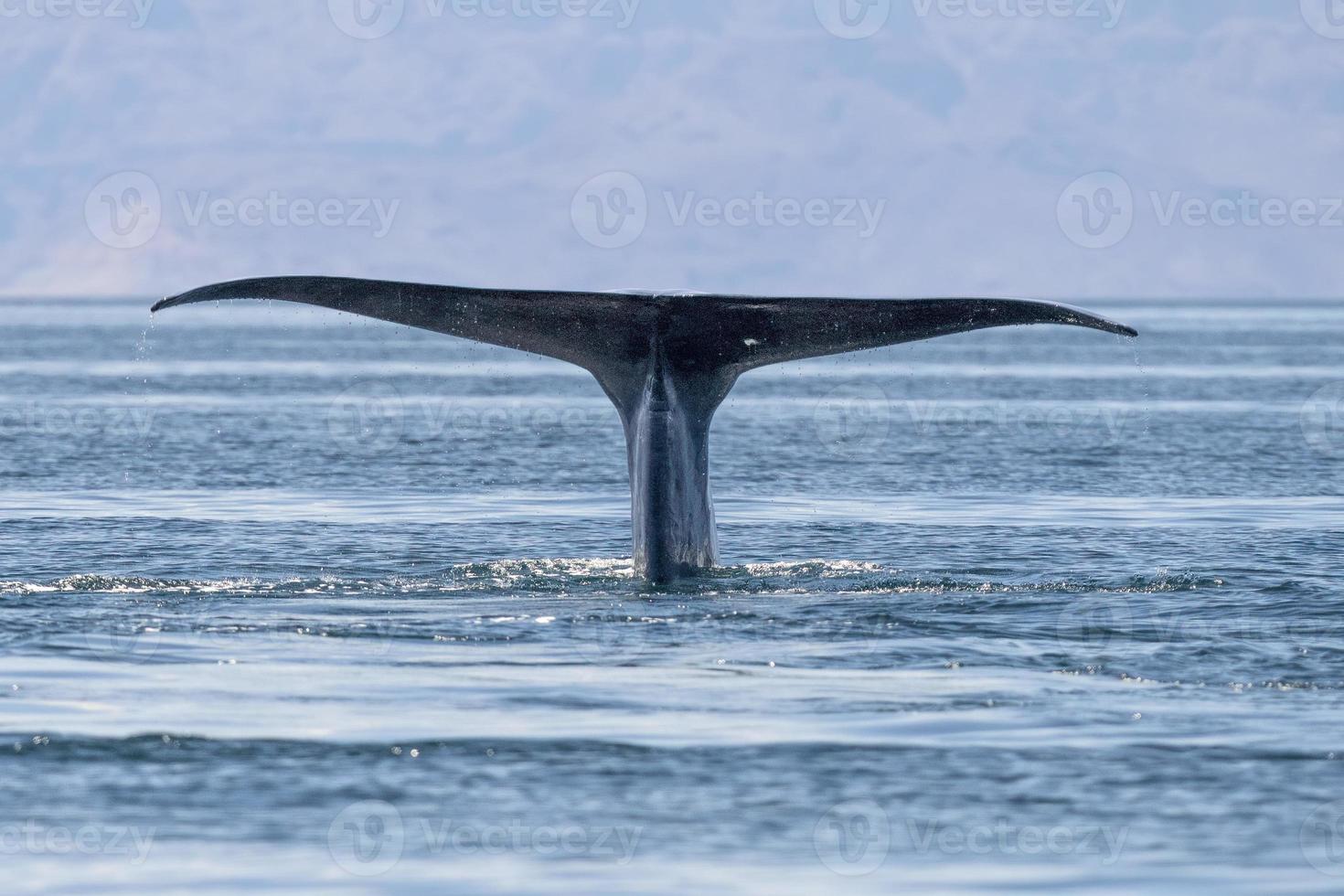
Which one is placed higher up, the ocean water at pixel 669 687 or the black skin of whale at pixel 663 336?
the black skin of whale at pixel 663 336

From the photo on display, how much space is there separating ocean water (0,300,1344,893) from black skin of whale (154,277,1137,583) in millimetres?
707

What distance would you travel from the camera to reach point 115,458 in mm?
29344

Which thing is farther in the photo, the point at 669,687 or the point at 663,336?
the point at 663,336

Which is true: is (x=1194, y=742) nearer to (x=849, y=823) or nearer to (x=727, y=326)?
(x=849, y=823)

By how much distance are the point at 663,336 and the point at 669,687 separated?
3.58 metres

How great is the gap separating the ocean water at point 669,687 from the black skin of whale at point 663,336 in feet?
2.32

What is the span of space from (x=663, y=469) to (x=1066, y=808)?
5.61 m

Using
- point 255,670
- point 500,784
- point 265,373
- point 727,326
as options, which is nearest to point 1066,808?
point 500,784

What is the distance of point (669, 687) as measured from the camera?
462 inches

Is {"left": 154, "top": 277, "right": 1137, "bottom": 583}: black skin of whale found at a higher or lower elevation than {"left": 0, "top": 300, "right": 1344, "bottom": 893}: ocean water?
higher

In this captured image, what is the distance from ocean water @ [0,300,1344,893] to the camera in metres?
8.77

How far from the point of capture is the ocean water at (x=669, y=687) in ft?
28.8

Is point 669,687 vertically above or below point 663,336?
below

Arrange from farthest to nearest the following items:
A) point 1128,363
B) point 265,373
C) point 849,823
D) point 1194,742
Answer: point 1128,363 < point 265,373 < point 1194,742 < point 849,823
